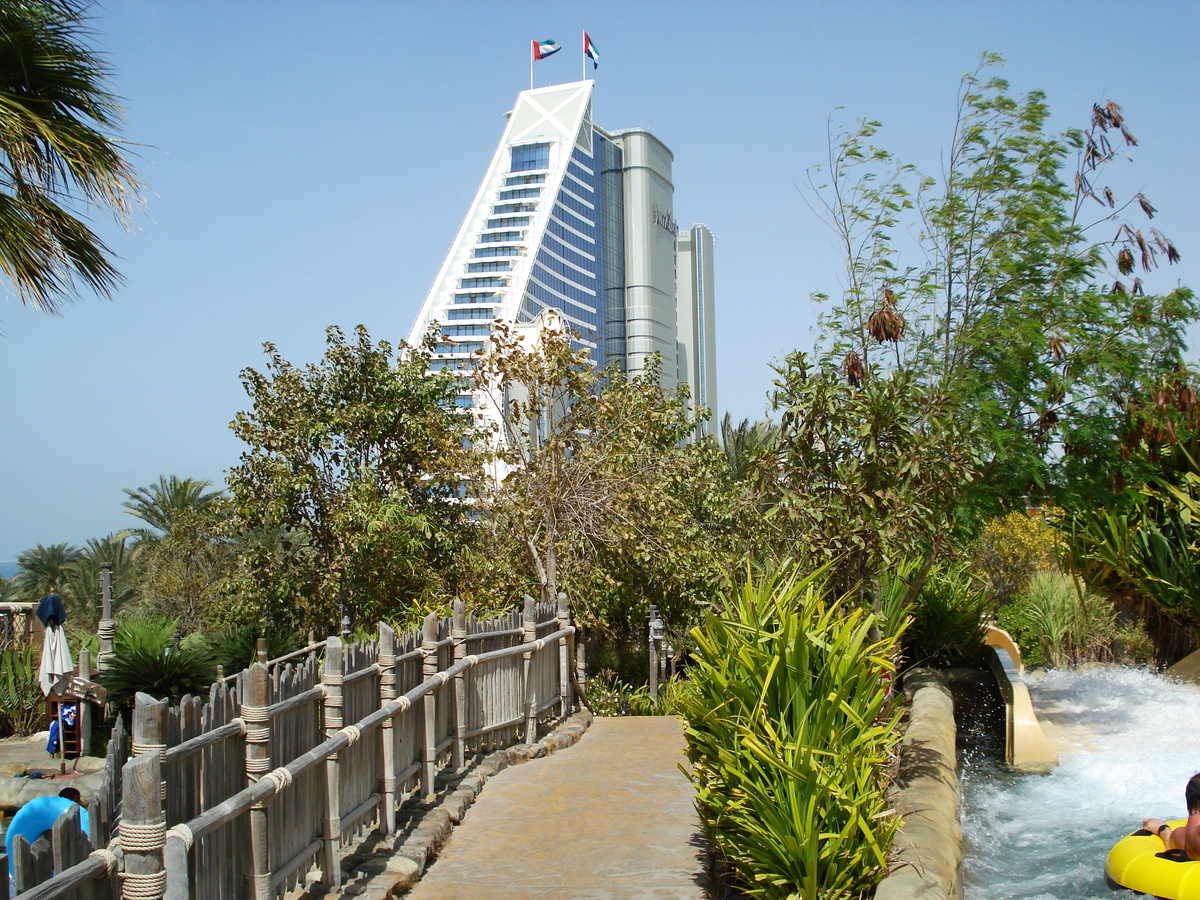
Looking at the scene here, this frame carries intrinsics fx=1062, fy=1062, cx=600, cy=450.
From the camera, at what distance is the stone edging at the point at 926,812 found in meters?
5.29

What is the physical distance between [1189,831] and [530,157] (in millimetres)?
119458

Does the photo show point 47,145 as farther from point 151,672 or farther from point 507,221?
point 507,221

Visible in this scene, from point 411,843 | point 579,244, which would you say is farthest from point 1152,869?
point 579,244

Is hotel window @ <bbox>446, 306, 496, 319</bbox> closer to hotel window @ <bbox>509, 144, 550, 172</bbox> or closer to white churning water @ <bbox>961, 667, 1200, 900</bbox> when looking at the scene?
hotel window @ <bbox>509, 144, 550, 172</bbox>

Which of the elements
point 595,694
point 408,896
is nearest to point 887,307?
point 408,896

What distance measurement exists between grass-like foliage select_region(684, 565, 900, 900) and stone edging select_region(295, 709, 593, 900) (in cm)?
171

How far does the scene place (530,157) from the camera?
395 ft

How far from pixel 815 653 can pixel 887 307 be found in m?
4.88

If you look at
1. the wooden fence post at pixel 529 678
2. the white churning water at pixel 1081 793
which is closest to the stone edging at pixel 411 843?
the wooden fence post at pixel 529 678

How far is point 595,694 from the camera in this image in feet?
52.6

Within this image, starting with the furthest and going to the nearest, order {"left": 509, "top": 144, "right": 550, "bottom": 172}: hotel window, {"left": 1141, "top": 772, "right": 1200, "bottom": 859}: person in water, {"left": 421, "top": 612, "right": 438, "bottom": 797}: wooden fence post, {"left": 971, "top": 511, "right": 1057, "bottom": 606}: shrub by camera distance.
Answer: {"left": 509, "top": 144, "right": 550, "bottom": 172}: hotel window, {"left": 971, "top": 511, "right": 1057, "bottom": 606}: shrub, {"left": 421, "top": 612, "right": 438, "bottom": 797}: wooden fence post, {"left": 1141, "top": 772, "right": 1200, "bottom": 859}: person in water

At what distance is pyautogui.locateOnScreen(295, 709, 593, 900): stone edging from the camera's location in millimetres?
5562

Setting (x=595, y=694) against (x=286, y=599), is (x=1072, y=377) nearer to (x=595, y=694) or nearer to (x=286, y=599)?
(x=595, y=694)

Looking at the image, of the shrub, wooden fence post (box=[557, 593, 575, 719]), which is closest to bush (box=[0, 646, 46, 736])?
wooden fence post (box=[557, 593, 575, 719])
